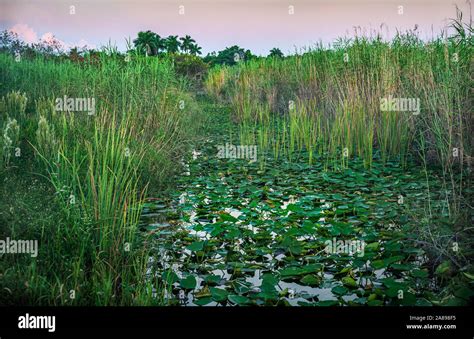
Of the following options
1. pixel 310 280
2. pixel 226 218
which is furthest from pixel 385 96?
pixel 310 280

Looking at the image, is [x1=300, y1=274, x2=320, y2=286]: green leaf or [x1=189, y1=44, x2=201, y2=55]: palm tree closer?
[x1=300, y1=274, x2=320, y2=286]: green leaf

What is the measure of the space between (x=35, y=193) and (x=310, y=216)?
7.78 ft

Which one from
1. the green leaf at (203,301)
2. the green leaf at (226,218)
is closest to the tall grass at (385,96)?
the green leaf at (226,218)

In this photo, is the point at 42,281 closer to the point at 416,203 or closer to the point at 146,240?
the point at 146,240

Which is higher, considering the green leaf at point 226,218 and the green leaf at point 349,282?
the green leaf at point 226,218

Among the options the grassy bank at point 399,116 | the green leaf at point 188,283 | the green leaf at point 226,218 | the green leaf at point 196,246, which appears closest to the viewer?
the green leaf at point 188,283

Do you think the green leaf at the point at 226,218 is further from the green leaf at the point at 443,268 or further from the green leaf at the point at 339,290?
the green leaf at the point at 443,268

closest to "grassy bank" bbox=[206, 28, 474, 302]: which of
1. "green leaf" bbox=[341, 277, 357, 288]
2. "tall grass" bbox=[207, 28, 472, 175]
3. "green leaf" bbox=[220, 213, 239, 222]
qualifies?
"tall grass" bbox=[207, 28, 472, 175]

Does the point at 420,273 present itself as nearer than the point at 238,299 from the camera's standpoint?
No

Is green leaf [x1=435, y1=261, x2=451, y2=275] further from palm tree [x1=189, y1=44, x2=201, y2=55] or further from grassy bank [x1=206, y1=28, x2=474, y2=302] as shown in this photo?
palm tree [x1=189, y1=44, x2=201, y2=55]

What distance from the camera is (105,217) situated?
11.4ft

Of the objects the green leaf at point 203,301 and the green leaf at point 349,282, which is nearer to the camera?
the green leaf at point 203,301

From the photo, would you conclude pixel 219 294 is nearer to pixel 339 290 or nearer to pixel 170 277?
pixel 170 277

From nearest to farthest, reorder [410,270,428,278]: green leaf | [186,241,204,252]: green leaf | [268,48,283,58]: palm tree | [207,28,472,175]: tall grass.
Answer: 1. [410,270,428,278]: green leaf
2. [186,241,204,252]: green leaf
3. [207,28,472,175]: tall grass
4. [268,48,283,58]: palm tree
